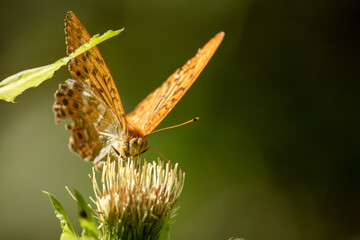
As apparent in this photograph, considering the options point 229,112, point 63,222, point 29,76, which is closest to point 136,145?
point 63,222

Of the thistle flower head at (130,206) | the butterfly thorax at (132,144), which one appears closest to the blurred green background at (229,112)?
the butterfly thorax at (132,144)

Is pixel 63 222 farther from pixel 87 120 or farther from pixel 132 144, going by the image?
pixel 87 120

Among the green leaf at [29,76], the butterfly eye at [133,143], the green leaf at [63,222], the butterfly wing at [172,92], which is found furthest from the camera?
the butterfly eye at [133,143]

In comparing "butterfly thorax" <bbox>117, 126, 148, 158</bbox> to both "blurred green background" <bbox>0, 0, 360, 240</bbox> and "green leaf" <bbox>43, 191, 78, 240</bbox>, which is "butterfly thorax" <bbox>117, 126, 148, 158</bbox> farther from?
"blurred green background" <bbox>0, 0, 360, 240</bbox>

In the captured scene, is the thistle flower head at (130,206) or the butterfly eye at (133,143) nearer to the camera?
the thistle flower head at (130,206)

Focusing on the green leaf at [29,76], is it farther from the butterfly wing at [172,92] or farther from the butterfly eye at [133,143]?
the butterfly eye at [133,143]

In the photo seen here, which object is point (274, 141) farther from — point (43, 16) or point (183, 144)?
point (43, 16)

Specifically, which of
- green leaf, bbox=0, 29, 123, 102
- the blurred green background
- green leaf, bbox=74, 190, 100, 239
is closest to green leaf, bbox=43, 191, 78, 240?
green leaf, bbox=74, 190, 100, 239
